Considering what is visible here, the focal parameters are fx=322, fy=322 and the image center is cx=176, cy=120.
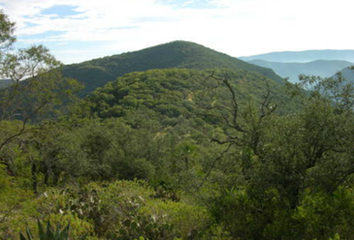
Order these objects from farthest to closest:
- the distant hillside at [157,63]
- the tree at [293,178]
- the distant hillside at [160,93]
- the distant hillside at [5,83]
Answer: the distant hillside at [157,63], the distant hillside at [160,93], the distant hillside at [5,83], the tree at [293,178]

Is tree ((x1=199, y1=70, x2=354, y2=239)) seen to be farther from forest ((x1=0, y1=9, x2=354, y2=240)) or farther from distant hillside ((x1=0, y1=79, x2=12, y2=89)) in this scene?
distant hillside ((x1=0, y1=79, x2=12, y2=89))

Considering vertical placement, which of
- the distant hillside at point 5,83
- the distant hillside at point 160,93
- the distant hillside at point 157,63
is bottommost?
the distant hillside at point 160,93

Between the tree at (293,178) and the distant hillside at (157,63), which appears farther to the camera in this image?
the distant hillside at (157,63)

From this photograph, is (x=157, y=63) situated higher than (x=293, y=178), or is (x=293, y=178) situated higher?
(x=157, y=63)

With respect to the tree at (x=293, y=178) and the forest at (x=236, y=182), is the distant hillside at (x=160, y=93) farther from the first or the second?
the tree at (x=293, y=178)

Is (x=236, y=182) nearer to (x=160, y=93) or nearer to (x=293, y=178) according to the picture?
(x=293, y=178)

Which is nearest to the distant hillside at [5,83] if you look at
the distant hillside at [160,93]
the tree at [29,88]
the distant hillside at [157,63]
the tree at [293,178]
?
the tree at [29,88]

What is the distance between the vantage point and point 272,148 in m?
6.87

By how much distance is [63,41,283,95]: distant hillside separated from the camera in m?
Result: 112

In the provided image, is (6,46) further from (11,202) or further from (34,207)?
(34,207)

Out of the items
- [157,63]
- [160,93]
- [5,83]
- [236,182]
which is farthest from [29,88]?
[157,63]

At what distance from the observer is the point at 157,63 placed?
126 metres

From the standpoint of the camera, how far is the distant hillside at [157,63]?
366 feet

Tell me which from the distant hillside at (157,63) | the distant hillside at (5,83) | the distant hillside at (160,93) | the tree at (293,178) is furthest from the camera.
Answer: the distant hillside at (157,63)
